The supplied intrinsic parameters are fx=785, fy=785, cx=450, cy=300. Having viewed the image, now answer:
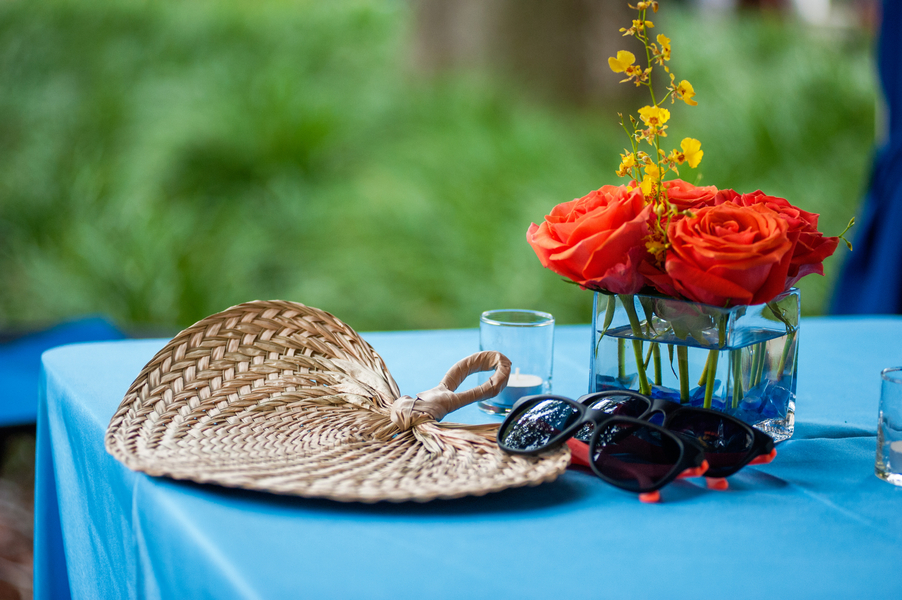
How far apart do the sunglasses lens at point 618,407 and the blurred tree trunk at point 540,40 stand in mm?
3679

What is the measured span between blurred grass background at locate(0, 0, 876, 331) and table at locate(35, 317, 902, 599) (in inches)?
98.8

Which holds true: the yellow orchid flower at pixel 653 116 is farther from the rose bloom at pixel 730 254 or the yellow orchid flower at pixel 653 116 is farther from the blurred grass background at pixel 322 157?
the blurred grass background at pixel 322 157

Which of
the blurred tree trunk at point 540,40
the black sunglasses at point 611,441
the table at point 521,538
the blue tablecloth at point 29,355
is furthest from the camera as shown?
the blurred tree trunk at point 540,40

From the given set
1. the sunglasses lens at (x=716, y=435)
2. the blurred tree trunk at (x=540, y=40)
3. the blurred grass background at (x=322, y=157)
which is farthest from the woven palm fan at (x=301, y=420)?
the blurred tree trunk at (x=540, y=40)

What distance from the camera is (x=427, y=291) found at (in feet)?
11.3

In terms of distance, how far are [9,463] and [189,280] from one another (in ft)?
3.38

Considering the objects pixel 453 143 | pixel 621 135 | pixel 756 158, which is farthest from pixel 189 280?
pixel 756 158

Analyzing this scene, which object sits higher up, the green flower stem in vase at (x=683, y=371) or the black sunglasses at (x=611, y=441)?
the green flower stem in vase at (x=683, y=371)

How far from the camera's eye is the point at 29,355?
75.4 inches

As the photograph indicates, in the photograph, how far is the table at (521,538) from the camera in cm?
50

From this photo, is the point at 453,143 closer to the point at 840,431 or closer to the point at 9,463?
the point at 9,463

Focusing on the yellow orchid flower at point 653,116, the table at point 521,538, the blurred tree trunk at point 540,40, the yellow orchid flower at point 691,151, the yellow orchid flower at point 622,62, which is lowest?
the table at point 521,538

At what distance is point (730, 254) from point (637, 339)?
14 cm

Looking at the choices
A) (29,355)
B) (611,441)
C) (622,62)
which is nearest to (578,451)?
(611,441)
